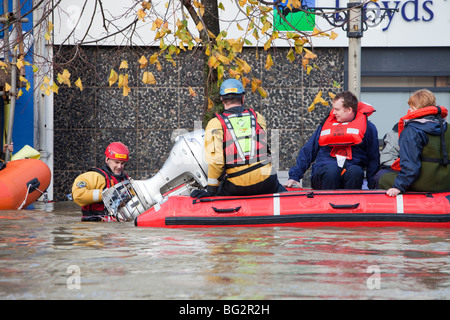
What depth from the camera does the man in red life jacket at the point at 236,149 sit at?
6.92 meters

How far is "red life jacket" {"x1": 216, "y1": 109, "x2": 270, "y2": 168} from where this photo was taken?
6.91 metres

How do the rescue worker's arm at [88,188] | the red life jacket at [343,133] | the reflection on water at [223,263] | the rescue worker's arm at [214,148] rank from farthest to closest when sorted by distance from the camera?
the rescue worker's arm at [88,188]
the red life jacket at [343,133]
the rescue worker's arm at [214,148]
the reflection on water at [223,263]

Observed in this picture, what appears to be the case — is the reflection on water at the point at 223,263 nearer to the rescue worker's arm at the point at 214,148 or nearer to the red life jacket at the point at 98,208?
the rescue worker's arm at the point at 214,148

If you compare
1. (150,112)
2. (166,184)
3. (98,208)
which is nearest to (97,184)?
(98,208)

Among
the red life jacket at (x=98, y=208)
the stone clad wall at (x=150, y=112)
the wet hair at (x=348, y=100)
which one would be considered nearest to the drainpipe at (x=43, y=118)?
the stone clad wall at (x=150, y=112)

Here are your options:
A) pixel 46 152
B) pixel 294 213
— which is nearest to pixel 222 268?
pixel 294 213

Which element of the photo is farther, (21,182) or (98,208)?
(21,182)

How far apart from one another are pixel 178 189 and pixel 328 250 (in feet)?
8.54

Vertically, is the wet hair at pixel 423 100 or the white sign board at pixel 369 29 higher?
the white sign board at pixel 369 29

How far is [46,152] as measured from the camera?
11547mm

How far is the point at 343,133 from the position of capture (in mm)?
7410

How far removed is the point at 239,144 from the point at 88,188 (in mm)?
1762

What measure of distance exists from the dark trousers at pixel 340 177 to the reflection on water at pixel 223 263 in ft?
2.70

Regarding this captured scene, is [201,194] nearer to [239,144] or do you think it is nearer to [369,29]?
[239,144]
